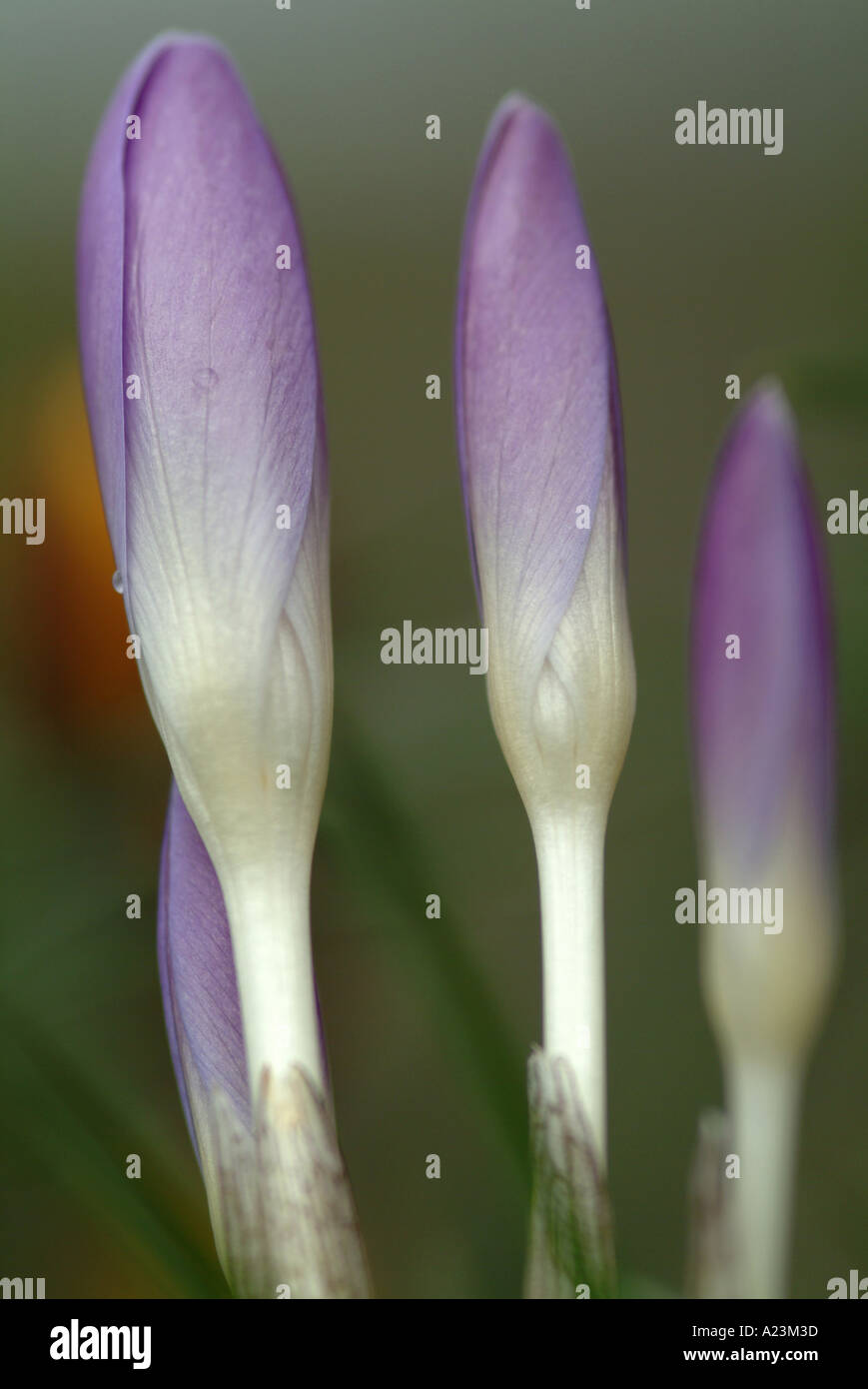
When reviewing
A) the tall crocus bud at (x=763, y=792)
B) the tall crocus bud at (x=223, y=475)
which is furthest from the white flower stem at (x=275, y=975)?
the tall crocus bud at (x=763, y=792)

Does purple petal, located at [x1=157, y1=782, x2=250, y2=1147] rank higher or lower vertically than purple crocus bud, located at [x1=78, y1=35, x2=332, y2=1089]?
lower

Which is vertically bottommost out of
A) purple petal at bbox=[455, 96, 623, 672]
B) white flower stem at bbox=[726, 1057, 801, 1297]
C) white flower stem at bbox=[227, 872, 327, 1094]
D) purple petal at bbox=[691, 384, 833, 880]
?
white flower stem at bbox=[726, 1057, 801, 1297]

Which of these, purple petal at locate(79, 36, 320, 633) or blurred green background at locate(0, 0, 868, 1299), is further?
blurred green background at locate(0, 0, 868, 1299)

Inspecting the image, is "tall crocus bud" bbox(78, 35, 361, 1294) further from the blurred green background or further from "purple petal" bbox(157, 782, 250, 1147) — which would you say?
the blurred green background

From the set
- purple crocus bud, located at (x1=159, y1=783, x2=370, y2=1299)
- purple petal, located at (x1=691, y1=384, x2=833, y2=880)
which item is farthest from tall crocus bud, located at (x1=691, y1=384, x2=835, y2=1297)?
purple crocus bud, located at (x1=159, y1=783, x2=370, y2=1299)

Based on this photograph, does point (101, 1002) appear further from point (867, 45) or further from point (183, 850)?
point (867, 45)

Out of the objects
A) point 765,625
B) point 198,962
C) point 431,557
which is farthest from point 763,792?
point 431,557
